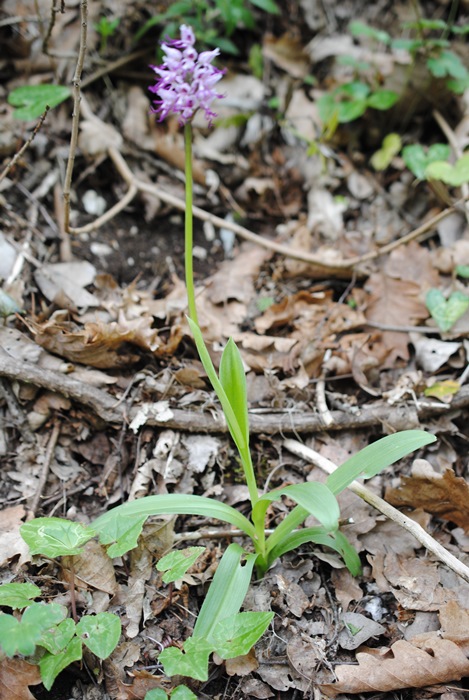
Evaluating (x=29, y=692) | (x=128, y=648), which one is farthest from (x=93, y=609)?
(x=29, y=692)

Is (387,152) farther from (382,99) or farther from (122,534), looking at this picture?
(122,534)

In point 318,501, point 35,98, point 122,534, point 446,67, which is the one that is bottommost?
point 122,534

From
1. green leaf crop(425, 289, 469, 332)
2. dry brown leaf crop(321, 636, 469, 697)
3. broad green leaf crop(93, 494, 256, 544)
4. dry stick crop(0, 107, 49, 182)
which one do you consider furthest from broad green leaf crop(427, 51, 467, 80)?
dry brown leaf crop(321, 636, 469, 697)

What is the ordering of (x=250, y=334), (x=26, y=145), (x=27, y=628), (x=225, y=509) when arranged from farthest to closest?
(x=250, y=334) < (x=26, y=145) < (x=225, y=509) < (x=27, y=628)

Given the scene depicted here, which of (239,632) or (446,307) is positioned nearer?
(239,632)

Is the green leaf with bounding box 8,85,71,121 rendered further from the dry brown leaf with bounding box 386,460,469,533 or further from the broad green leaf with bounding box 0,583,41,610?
the dry brown leaf with bounding box 386,460,469,533

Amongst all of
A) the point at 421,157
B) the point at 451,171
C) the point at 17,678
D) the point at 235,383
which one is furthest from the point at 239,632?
the point at 421,157

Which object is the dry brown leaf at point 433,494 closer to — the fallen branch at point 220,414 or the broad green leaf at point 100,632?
the fallen branch at point 220,414

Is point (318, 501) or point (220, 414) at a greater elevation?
point (318, 501)
